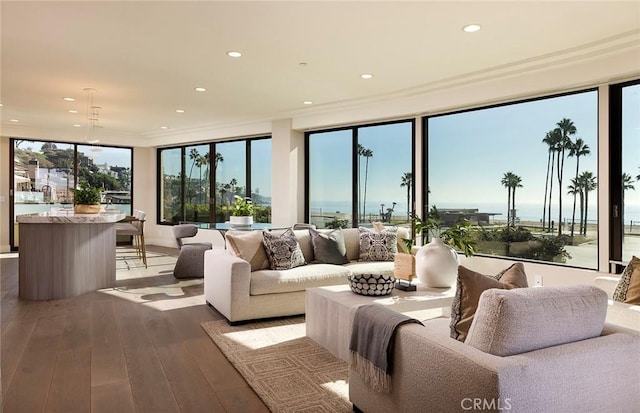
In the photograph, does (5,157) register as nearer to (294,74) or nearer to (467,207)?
(294,74)

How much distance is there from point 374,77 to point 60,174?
7625mm

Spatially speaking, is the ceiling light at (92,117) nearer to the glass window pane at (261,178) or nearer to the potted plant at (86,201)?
the potted plant at (86,201)

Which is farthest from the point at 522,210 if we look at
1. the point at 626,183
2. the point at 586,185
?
the point at 626,183

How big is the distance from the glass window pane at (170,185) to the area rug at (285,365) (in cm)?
639

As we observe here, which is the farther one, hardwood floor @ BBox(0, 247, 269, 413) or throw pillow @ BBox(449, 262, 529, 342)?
hardwood floor @ BBox(0, 247, 269, 413)

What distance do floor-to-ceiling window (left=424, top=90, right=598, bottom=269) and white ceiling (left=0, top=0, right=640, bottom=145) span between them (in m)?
0.68

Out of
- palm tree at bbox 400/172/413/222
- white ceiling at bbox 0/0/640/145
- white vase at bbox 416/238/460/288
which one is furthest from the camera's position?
palm tree at bbox 400/172/413/222

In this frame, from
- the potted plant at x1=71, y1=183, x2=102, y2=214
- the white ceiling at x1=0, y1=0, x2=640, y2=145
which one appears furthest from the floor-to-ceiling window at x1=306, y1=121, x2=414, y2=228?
the potted plant at x1=71, y1=183, x2=102, y2=214

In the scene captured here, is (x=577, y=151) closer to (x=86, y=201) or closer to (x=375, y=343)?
(x=375, y=343)

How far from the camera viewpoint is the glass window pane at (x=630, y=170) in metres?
4.25

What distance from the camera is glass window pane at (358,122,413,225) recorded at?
6.46m

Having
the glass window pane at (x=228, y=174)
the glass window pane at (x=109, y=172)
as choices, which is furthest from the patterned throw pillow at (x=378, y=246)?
the glass window pane at (x=109, y=172)

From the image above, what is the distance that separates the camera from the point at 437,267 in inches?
153

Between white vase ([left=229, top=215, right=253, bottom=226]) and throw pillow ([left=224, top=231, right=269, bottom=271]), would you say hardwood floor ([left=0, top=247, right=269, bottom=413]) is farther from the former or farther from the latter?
white vase ([left=229, top=215, right=253, bottom=226])
